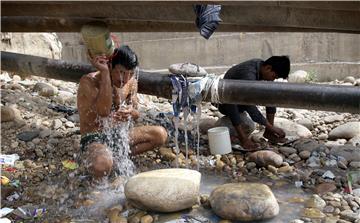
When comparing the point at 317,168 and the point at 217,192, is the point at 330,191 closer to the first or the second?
the point at 317,168

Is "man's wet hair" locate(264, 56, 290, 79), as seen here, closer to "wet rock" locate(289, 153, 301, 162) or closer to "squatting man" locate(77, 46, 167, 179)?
"wet rock" locate(289, 153, 301, 162)

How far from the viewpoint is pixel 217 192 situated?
403 cm

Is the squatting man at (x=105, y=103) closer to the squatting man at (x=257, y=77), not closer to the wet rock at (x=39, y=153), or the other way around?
Result: the wet rock at (x=39, y=153)

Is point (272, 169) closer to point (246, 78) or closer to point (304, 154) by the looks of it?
point (304, 154)

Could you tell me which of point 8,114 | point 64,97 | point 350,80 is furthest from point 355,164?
point 350,80

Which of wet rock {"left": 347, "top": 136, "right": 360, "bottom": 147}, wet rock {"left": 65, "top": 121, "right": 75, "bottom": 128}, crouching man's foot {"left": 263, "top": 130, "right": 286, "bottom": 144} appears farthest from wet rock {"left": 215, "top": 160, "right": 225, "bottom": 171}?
wet rock {"left": 65, "top": 121, "right": 75, "bottom": 128}

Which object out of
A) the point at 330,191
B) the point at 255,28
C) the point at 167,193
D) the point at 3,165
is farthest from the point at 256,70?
the point at 3,165

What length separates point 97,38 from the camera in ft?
13.7

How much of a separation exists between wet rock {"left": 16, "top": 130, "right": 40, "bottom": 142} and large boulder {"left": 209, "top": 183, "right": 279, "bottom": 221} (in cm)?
272

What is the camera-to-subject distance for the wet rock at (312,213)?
13.0 ft

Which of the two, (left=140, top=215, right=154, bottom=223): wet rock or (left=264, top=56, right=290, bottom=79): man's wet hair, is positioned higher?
(left=264, top=56, right=290, bottom=79): man's wet hair

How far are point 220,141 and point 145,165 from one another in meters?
0.87

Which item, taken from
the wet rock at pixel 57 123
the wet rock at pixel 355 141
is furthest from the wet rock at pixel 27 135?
the wet rock at pixel 355 141

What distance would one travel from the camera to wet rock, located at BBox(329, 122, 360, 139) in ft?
18.8
